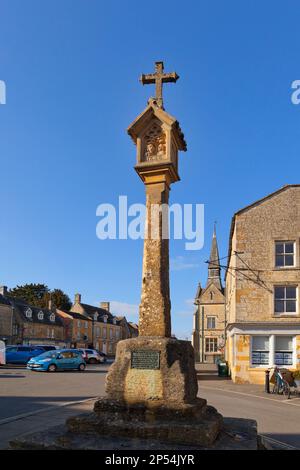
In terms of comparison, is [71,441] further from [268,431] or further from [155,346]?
[268,431]

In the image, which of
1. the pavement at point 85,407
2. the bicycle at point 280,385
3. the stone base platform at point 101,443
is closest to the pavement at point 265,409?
the pavement at point 85,407

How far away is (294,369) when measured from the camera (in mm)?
22312

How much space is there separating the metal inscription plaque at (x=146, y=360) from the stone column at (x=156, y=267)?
0.51m

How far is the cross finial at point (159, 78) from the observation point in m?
8.84

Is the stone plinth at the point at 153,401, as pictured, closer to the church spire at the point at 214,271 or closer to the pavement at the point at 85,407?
the pavement at the point at 85,407

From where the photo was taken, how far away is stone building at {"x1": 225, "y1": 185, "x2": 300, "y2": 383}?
22.8 m

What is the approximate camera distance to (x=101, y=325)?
7619cm

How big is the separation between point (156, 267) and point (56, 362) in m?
24.9

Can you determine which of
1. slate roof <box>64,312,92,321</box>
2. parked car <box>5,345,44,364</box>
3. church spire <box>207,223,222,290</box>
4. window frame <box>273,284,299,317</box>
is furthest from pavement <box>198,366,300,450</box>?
slate roof <box>64,312,92,321</box>

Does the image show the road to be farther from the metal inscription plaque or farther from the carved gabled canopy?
the carved gabled canopy

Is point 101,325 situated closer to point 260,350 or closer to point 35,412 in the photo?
point 260,350

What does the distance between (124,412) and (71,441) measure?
95cm
